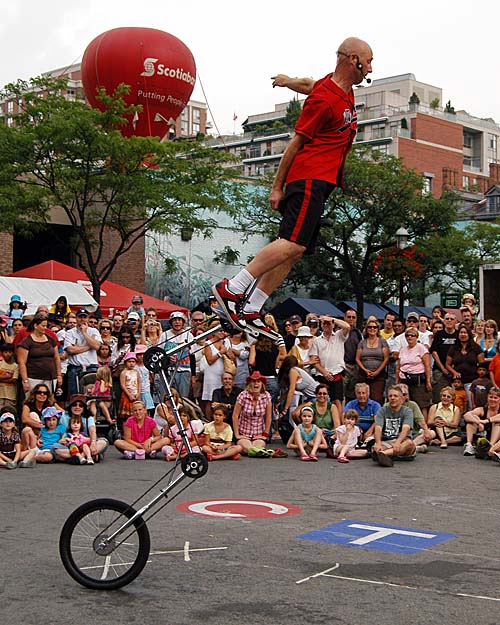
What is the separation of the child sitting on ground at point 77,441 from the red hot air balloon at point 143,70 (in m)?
24.5

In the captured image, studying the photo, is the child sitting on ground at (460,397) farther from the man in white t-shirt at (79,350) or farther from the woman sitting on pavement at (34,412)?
the woman sitting on pavement at (34,412)

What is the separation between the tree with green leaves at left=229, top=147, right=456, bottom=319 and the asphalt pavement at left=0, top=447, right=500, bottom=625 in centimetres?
2983


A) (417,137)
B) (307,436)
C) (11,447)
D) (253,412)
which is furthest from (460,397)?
(417,137)

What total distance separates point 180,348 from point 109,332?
8583 mm

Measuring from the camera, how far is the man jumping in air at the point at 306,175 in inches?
218

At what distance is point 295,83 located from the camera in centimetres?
600

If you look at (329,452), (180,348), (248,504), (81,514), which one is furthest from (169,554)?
(329,452)

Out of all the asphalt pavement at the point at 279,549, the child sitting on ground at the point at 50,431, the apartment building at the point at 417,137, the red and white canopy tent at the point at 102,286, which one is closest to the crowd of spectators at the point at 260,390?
the child sitting on ground at the point at 50,431

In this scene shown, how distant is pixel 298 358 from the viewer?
555 inches

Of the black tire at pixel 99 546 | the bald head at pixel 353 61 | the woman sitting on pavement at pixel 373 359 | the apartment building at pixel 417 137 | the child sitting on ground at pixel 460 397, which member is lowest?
the black tire at pixel 99 546

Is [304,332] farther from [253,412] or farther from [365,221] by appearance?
[365,221]

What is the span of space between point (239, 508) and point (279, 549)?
1781mm

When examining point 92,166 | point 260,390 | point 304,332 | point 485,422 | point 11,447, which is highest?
point 92,166

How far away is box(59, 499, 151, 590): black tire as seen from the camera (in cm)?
568
